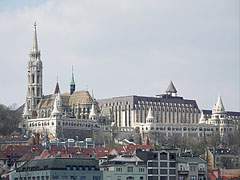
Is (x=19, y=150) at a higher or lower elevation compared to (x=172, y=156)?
higher

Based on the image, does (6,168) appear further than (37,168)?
Yes

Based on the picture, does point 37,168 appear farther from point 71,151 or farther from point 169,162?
point 71,151

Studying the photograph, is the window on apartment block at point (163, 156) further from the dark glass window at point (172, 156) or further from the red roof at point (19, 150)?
the red roof at point (19, 150)

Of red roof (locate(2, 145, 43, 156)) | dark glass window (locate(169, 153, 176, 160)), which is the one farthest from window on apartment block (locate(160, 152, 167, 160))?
red roof (locate(2, 145, 43, 156))

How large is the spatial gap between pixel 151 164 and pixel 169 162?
7.46 ft

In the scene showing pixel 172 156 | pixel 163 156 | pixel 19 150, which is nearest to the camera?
pixel 163 156

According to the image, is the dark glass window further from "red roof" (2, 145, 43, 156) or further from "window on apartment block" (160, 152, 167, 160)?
"red roof" (2, 145, 43, 156)

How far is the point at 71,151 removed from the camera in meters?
190

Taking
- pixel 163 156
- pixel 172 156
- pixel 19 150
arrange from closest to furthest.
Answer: pixel 163 156, pixel 172 156, pixel 19 150

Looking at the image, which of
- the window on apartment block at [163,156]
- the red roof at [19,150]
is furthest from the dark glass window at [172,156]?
the red roof at [19,150]

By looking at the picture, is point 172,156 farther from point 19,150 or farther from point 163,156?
point 19,150

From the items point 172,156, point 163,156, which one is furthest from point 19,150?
point 163,156

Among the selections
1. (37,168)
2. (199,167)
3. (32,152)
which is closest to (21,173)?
(37,168)

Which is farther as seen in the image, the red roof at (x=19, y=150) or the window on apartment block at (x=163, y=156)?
the red roof at (x=19, y=150)
